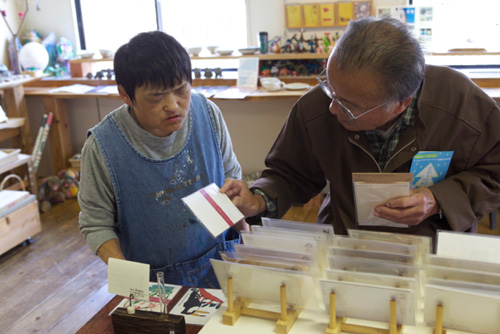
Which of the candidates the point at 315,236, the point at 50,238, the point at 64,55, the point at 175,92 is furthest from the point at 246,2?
the point at 315,236

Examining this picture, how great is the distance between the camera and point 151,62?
150cm

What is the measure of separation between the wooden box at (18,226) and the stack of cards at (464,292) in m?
3.14

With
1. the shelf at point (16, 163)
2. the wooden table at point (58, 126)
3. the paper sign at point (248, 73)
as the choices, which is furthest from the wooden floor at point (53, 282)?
the paper sign at point (248, 73)

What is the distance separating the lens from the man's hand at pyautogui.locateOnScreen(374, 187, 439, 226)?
1463 millimetres

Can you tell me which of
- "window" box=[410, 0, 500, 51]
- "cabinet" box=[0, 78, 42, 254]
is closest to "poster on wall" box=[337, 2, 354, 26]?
"window" box=[410, 0, 500, 51]

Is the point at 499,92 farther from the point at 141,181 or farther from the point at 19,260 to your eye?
the point at 19,260

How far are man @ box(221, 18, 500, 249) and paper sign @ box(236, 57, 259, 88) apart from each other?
2669 millimetres

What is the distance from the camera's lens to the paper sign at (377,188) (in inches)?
56.0

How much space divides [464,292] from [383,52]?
0.63 metres

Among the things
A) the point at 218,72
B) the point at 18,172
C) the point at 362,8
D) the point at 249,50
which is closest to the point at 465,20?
the point at 362,8

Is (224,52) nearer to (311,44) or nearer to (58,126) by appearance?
(311,44)

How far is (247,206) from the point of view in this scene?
1.63m

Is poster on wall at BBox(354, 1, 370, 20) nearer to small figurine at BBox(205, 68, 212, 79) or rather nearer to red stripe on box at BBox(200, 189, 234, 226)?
small figurine at BBox(205, 68, 212, 79)

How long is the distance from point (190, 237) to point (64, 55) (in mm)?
4129
